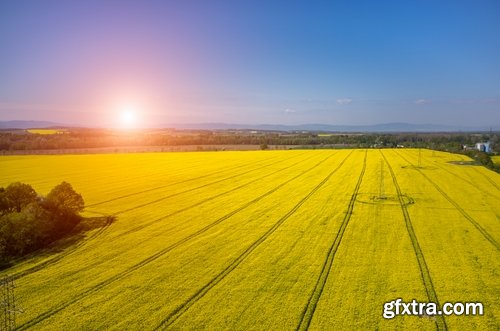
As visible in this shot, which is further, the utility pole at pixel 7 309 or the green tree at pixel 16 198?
the green tree at pixel 16 198

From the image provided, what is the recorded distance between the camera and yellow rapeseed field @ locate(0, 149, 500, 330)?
1515cm

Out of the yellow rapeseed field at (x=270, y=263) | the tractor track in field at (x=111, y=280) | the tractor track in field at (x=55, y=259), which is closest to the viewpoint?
the tractor track in field at (x=111, y=280)

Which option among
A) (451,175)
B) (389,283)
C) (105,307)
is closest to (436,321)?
(389,283)

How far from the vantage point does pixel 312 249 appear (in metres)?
22.8

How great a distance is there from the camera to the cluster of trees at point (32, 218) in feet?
75.7

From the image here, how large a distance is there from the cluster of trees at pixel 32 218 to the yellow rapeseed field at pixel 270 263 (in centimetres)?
184

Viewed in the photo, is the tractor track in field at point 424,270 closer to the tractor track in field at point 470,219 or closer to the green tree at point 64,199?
the tractor track in field at point 470,219

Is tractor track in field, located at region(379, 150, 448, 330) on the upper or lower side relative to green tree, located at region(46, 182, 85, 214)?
lower

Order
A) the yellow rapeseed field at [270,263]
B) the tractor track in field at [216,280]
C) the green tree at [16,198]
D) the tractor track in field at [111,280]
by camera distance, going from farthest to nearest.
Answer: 1. the green tree at [16,198]
2. the yellow rapeseed field at [270,263]
3. the tractor track in field at [111,280]
4. the tractor track in field at [216,280]

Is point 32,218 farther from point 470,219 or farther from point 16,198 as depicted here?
point 470,219

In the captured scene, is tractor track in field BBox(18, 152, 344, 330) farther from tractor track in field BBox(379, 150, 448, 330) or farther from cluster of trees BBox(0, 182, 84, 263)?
tractor track in field BBox(379, 150, 448, 330)

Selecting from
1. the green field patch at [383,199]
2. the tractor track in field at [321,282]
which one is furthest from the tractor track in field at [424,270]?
the tractor track in field at [321,282]

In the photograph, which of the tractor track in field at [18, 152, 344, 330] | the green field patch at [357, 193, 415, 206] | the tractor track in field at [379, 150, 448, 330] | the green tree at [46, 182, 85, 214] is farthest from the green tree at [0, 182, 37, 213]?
the green field patch at [357, 193, 415, 206]

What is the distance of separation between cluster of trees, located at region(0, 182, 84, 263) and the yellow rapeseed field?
1835 millimetres
